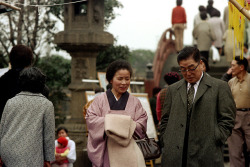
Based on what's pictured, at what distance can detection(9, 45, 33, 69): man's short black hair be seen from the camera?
18.2 feet

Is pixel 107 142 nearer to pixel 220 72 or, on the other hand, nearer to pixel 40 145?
pixel 40 145

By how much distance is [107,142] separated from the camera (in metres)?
5.16

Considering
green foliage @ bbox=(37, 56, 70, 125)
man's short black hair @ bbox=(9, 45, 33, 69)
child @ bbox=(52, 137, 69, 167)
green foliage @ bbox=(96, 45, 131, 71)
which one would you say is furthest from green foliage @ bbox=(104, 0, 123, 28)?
man's short black hair @ bbox=(9, 45, 33, 69)

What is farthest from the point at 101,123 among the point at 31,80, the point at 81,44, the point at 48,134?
the point at 81,44

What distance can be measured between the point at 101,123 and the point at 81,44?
7.32 meters

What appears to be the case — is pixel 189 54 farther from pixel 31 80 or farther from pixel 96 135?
pixel 31 80

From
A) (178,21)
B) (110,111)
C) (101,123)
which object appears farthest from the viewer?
(178,21)

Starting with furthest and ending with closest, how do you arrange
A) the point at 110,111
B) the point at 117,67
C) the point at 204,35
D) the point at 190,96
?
1. the point at 204,35
2. the point at 117,67
3. the point at 110,111
4. the point at 190,96

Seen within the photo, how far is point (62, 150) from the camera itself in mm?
8320

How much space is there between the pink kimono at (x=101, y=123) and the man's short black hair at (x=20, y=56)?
38.4 inches

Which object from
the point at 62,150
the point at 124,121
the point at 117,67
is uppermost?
the point at 117,67

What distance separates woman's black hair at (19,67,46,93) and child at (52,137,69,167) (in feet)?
10.9

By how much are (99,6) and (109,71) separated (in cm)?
732

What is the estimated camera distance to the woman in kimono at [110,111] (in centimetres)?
514
